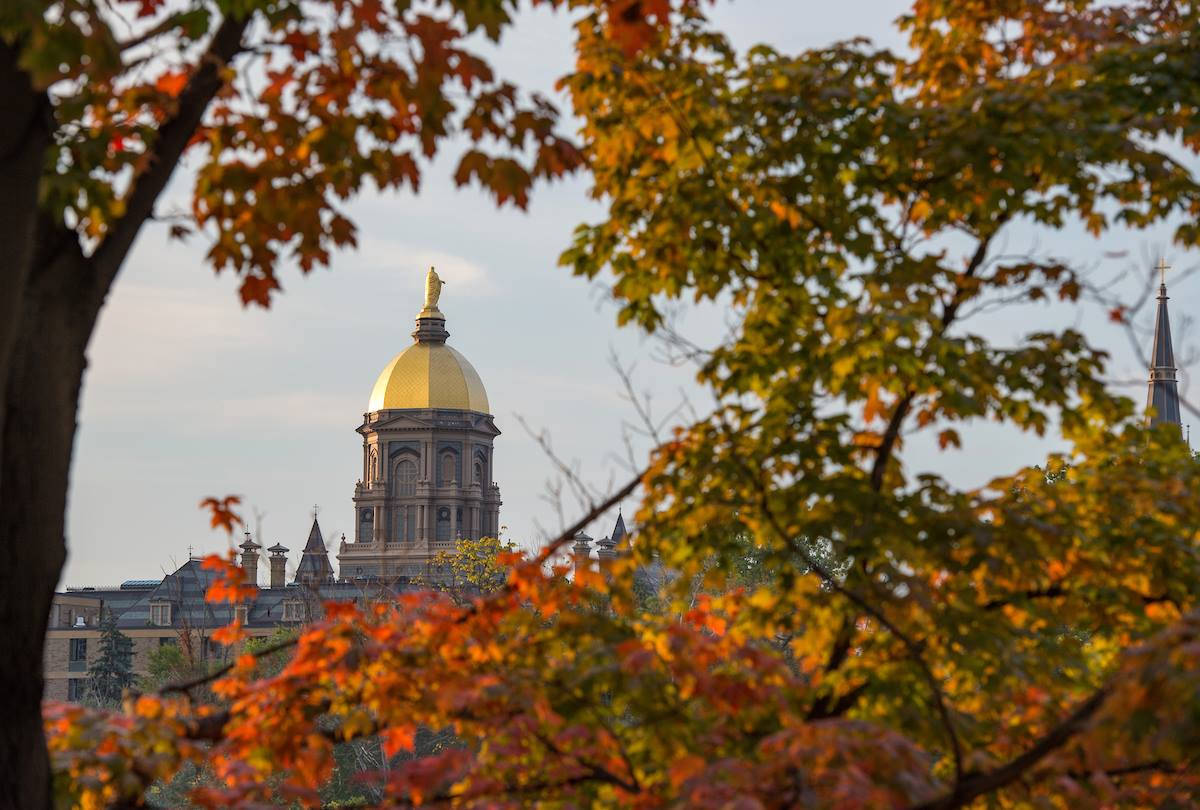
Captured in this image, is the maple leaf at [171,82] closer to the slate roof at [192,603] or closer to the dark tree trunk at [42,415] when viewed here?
the dark tree trunk at [42,415]

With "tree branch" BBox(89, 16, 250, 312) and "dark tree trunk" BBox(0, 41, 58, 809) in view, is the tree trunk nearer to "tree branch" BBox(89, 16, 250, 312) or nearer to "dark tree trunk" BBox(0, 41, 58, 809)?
"dark tree trunk" BBox(0, 41, 58, 809)

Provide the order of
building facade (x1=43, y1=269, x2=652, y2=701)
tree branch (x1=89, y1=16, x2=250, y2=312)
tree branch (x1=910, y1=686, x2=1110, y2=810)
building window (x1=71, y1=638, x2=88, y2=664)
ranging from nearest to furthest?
tree branch (x1=910, y1=686, x2=1110, y2=810) < tree branch (x1=89, y1=16, x2=250, y2=312) < building window (x1=71, y1=638, x2=88, y2=664) < building facade (x1=43, y1=269, x2=652, y2=701)

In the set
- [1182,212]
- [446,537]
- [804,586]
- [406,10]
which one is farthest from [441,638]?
[446,537]

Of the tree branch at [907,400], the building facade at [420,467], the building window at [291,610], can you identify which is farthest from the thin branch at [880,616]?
the building facade at [420,467]

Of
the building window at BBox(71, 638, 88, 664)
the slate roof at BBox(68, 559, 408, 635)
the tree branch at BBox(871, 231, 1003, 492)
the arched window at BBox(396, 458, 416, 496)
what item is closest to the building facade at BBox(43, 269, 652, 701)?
the arched window at BBox(396, 458, 416, 496)

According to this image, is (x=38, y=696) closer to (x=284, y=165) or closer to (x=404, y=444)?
(x=284, y=165)

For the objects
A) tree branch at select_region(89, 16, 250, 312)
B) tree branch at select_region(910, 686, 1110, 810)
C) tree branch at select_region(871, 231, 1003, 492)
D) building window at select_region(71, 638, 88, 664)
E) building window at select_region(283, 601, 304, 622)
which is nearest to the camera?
tree branch at select_region(910, 686, 1110, 810)

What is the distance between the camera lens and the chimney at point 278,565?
118 meters

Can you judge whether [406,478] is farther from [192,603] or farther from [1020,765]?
[1020,765]

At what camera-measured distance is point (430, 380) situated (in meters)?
132

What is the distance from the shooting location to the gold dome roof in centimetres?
13200

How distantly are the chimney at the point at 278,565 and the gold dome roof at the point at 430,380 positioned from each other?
1729 centimetres

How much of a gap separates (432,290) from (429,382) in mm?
11455

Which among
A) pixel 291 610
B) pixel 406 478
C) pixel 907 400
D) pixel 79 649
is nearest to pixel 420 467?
pixel 406 478
